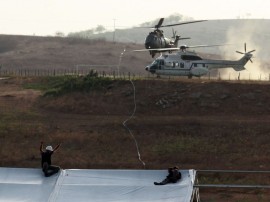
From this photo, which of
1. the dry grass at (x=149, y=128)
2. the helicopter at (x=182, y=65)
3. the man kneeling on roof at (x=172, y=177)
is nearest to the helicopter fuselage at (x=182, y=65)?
the helicopter at (x=182, y=65)

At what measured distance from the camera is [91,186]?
20562mm

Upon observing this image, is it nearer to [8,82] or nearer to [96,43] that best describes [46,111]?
[8,82]

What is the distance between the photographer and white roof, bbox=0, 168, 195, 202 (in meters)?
19.8

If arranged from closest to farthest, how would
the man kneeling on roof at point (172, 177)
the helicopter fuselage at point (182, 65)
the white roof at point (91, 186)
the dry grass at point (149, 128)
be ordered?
1. the white roof at point (91, 186)
2. the man kneeling on roof at point (172, 177)
3. the dry grass at point (149, 128)
4. the helicopter fuselage at point (182, 65)

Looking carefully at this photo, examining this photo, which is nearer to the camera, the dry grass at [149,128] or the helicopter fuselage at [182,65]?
the dry grass at [149,128]

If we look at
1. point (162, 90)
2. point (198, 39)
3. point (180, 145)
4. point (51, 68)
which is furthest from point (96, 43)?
point (180, 145)

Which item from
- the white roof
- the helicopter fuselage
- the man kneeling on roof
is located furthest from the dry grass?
the helicopter fuselage

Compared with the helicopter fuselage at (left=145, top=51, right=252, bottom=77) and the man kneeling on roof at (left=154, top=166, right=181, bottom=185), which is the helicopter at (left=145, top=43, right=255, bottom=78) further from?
the man kneeling on roof at (left=154, top=166, right=181, bottom=185)

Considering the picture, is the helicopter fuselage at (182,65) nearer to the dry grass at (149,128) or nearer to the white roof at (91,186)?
the dry grass at (149,128)

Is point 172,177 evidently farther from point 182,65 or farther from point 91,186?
point 182,65

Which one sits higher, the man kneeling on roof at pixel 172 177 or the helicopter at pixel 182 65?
the helicopter at pixel 182 65

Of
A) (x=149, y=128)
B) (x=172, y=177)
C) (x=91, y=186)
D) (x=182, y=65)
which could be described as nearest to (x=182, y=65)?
(x=182, y=65)

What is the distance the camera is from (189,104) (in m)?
41.8

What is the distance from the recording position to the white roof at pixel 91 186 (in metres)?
19.8
